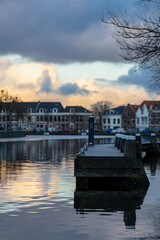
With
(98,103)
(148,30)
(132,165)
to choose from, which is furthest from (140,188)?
(98,103)

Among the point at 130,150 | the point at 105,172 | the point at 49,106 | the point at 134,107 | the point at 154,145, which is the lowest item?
the point at 105,172

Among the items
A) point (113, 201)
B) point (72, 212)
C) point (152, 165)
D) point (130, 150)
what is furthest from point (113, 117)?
point (72, 212)

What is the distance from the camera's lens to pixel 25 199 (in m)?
14.9

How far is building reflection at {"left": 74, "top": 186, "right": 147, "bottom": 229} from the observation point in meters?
12.6

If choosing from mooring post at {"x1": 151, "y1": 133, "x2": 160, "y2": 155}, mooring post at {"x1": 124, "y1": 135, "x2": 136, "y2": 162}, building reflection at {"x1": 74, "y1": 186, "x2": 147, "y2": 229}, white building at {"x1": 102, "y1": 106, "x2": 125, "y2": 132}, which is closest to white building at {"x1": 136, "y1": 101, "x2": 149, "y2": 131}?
white building at {"x1": 102, "y1": 106, "x2": 125, "y2": 132}

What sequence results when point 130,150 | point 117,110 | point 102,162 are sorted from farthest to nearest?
point 117,110 < point 130,150 < point 102,162

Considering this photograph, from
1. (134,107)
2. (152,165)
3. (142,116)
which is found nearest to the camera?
(152,165)

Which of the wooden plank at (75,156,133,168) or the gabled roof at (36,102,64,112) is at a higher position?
the gabled roof at (36,102,64,112)

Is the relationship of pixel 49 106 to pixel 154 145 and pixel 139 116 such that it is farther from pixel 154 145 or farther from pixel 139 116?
pixel 154 145

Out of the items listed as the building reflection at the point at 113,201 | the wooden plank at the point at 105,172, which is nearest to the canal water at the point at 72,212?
the building reflection at the point at 113,201

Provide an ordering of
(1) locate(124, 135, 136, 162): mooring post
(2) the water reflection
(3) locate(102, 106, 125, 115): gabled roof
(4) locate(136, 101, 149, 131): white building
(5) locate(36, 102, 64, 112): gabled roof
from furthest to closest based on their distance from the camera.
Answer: (5) locate(36, 102, 64, 112): gabled roof < (3) locate(102, 106, 125, 115): gabled roof < (4) locate(136, 101, 149, 131): white building < (2) the water reflection < (1) locate(124, 135, 136, 162): mooring post

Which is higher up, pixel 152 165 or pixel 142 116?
pixel 142 116

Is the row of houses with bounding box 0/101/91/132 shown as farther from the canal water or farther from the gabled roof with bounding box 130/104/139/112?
the canal water

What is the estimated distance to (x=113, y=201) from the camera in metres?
14.8
